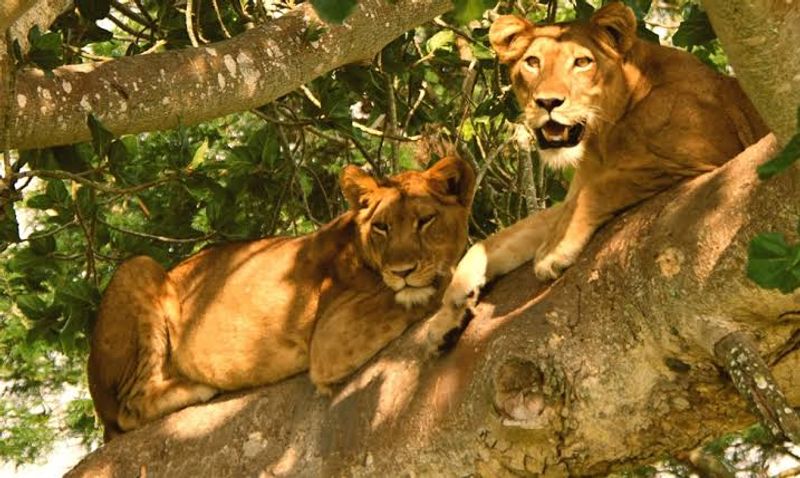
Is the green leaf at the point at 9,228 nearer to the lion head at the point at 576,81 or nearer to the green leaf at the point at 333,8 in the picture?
the lion head at the point at 576,81

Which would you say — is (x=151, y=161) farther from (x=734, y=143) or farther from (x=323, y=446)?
(x=734, y=143)

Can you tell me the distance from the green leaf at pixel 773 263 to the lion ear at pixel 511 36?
278cm

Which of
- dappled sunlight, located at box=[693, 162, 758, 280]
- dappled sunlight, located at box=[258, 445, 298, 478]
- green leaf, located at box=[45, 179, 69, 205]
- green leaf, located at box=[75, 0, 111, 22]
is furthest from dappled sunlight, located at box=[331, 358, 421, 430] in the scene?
green leaf, located at box=[75, 0, 111, 22]

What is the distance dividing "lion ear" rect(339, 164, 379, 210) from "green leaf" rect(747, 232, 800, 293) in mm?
3690

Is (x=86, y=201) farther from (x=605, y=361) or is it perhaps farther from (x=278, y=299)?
(x=605, y=361)

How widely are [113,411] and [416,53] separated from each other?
9.90ft

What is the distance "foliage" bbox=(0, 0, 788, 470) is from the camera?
6430 mm

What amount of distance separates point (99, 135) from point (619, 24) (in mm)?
2087

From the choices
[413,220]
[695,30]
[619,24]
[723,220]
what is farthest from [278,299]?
[723,220]

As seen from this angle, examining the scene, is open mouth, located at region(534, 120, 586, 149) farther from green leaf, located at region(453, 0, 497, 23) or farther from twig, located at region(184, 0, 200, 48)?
twig, located at region(184, 0, 200, 48)

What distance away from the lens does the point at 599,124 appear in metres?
5.22

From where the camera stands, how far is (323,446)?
5.29 meters

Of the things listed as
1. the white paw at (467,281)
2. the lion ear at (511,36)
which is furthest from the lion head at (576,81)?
the white paw at (467,281)

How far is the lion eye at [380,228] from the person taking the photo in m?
6.33
